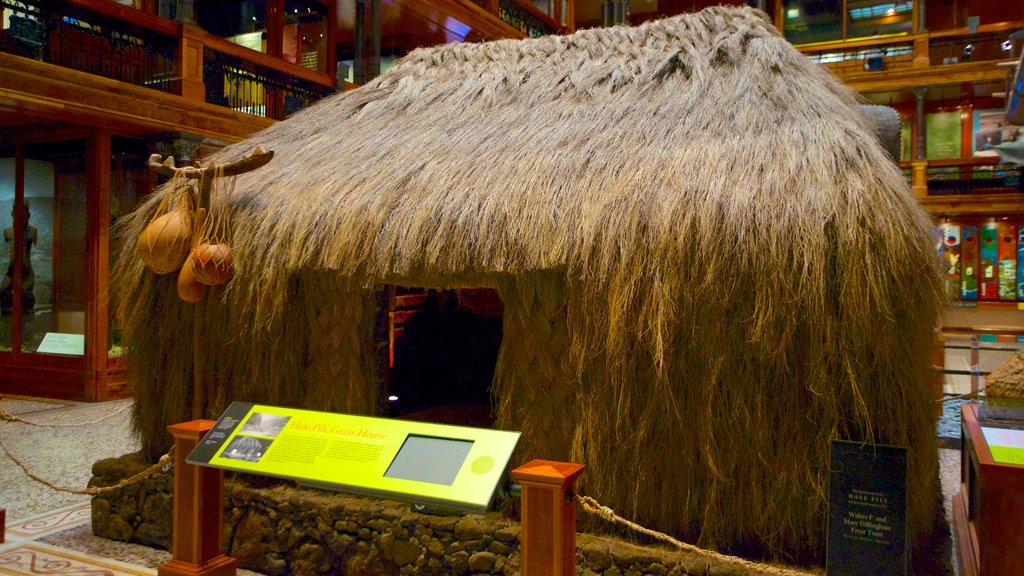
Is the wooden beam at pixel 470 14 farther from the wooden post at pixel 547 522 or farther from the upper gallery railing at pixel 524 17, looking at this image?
the wooden post at pixel 547 522

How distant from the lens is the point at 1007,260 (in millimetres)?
13812

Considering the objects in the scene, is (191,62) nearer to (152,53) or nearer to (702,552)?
(152,53)

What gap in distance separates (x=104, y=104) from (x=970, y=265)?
1477 centimetres

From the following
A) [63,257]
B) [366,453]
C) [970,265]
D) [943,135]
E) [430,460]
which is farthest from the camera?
[943,135]

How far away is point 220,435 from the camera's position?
3061 mm

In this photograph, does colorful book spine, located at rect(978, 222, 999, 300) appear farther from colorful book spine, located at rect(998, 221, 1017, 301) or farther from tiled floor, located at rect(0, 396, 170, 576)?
tiled floor, located at rect(0, 396, 170, 576)

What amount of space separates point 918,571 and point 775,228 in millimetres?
1588

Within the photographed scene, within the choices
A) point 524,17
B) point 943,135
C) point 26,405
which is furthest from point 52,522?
point 943,135

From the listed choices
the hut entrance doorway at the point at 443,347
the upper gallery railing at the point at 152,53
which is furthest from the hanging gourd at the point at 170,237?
the upper gallery railing at the point at 152,53

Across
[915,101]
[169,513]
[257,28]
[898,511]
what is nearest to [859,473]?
[898,511]

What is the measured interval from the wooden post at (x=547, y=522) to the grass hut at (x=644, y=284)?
0.72 meters

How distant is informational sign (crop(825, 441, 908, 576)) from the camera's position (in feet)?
8.48

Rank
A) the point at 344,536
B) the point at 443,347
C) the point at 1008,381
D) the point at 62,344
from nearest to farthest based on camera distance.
Answer: 1. the point at 344,536
2. the point at 1008,381
3. the point at 443,347
4. the point at 62,344

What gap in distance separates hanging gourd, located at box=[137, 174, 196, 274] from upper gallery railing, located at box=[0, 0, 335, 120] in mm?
4415
